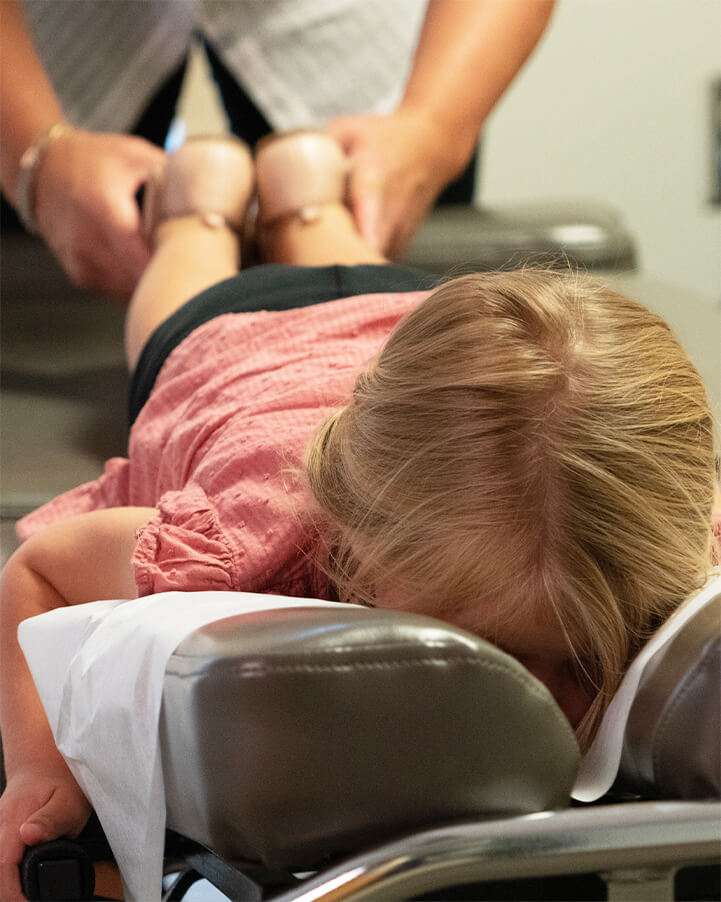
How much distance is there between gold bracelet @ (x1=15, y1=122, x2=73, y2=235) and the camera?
124 cm

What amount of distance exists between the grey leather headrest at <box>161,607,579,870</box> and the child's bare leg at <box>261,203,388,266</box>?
70 cm

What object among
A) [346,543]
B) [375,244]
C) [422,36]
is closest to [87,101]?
[422,36]

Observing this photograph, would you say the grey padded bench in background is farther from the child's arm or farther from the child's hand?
the child's hand

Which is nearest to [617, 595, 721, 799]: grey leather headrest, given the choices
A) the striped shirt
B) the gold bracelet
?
the gold bracelet

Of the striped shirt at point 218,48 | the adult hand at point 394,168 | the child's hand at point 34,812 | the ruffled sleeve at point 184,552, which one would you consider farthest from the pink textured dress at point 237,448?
the striped shirt at point 218,48

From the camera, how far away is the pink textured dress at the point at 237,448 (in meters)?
0.60

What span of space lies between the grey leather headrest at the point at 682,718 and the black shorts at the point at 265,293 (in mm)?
526

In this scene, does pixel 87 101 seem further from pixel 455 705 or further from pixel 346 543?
pixel 455 705

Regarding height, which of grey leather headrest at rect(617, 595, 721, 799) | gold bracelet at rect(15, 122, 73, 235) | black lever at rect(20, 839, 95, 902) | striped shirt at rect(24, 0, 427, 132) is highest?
striped shirt at rect(24, 0, 427, 132)

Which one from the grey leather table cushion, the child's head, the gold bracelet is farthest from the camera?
the grey leather table cushion

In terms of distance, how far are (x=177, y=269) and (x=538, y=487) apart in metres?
0.62

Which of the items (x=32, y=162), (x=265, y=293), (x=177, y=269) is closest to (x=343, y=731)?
(x=265, y=293)

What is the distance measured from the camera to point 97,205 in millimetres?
1153

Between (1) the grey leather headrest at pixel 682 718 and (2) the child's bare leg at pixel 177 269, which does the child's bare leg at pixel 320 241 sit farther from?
(1) the grey leather headrest at pixel 682 718
